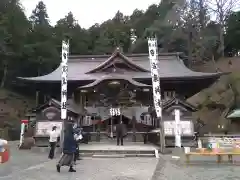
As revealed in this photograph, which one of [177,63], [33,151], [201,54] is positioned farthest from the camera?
[201,54]

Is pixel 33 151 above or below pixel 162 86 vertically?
below

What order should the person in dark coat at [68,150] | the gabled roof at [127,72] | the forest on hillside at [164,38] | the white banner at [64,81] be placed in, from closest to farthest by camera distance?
1. the person in dark coat at [68,150]
2. the white banner at [64,81]
3. the gabled roof at [127,72]
4. the forest on hillside at [164,38]

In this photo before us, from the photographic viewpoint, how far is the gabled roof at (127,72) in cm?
2302

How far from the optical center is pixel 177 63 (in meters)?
28.3

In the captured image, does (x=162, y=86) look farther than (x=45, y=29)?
No

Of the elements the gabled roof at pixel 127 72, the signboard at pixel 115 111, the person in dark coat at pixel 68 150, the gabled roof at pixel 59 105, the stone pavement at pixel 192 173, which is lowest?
the stone pavement at pixel 192 173

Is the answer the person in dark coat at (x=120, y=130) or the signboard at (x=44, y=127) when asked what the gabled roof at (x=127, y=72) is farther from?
the signboard at (x=44, y=127)

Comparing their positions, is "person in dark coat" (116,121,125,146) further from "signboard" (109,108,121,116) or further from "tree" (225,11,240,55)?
"tree" (225,11,240,55)

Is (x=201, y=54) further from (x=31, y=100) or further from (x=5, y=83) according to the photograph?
(x=5, y=83)

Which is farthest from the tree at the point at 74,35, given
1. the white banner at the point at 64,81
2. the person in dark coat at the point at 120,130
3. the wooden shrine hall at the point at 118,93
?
Result: the person in dark coat at the point at 120,130

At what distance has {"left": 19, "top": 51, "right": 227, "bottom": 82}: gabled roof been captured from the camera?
75.5 feet

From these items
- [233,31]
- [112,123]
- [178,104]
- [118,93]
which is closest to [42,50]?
[118,93]

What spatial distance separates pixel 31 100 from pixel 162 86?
25.2 metres

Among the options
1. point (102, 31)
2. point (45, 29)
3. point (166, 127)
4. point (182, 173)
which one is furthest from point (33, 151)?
point (102, 31)
